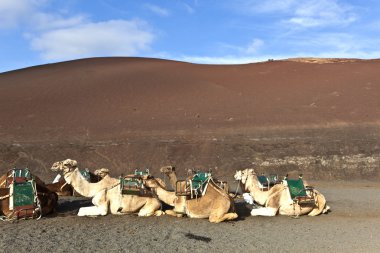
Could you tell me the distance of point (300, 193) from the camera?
397 inches

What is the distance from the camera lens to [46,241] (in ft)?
23.7

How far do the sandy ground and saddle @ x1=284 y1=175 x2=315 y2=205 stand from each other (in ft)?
1.28

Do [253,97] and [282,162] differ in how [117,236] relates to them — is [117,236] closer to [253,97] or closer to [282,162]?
[282,162]

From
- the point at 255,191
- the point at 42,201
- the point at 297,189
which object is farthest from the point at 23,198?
the point at 297,189

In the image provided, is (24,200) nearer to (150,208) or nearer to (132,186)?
(132,186)

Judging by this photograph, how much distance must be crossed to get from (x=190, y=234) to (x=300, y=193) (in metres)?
3.20

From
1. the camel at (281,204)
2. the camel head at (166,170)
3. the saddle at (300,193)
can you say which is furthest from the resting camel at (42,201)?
the saddle at (300,193)

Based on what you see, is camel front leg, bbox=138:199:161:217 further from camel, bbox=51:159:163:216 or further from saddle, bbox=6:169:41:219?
saddle, bbox=6:169:41:219

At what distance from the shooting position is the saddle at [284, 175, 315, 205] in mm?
10039

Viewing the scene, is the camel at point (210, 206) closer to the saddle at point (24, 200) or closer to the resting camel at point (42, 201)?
the resting camel at point (42, 201)

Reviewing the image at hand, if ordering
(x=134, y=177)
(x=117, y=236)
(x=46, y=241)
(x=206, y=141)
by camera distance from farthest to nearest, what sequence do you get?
(x=206, y=141), (x=134, y=177), (x=117, y=236), (x=46, y=241)

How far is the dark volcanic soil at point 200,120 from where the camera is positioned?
21.0m

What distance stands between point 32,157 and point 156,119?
7.90 m

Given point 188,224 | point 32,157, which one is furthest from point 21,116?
point 188,224
